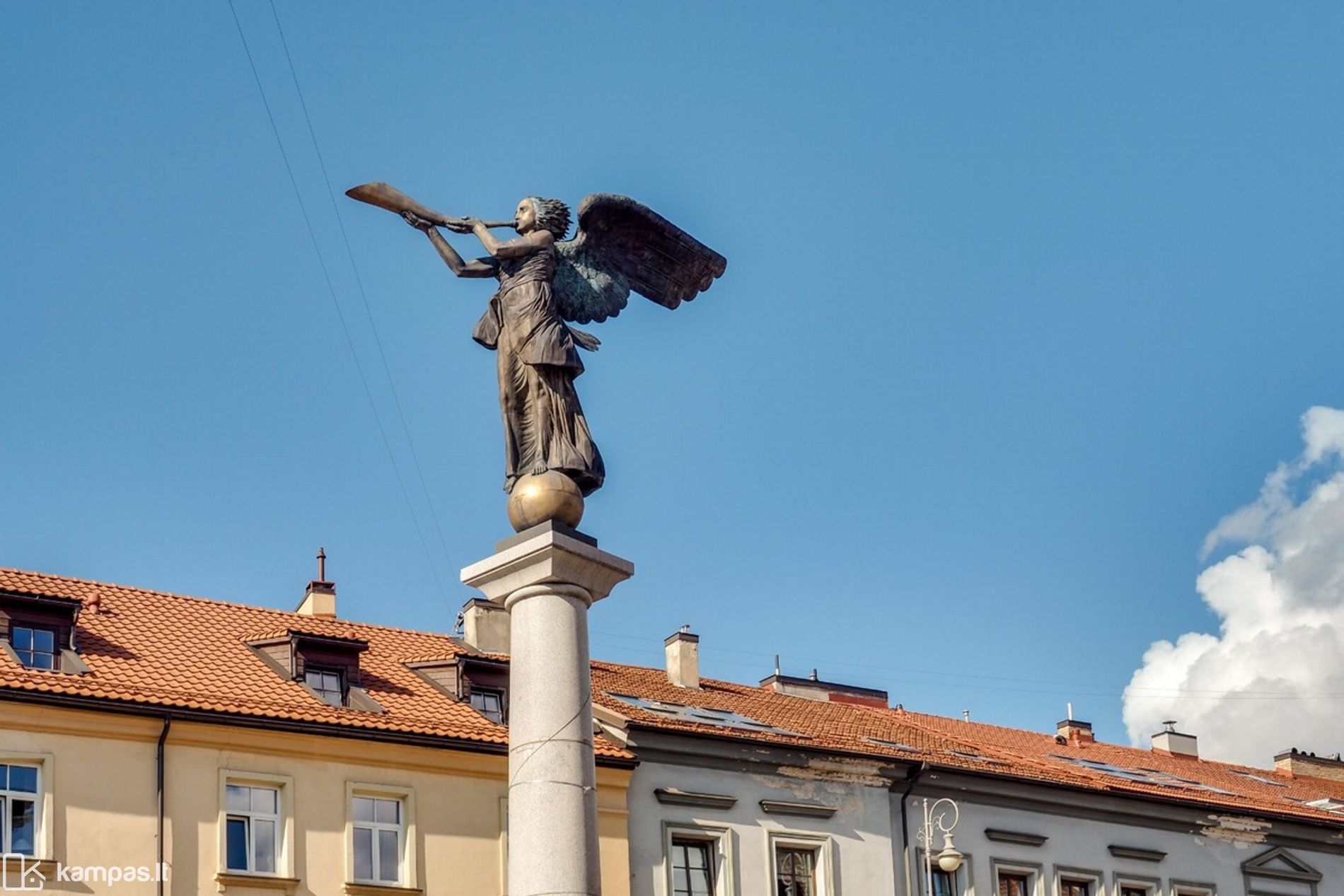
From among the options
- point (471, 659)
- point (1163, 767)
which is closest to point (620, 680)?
point (471, 659)

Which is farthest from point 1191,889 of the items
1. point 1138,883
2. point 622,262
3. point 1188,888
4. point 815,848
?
point 622,262

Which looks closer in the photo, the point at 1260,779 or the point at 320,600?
the point at 320,600

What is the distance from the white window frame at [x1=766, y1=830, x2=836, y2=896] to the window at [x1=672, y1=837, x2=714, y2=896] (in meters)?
1.11

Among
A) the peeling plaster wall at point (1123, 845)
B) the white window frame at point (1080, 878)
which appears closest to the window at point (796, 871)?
the peeling plaster wall at point (1123, 845)

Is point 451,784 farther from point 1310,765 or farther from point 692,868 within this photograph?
point 1310,765

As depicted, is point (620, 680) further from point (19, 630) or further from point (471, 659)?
point (19, 630)

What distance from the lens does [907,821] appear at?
118 feet

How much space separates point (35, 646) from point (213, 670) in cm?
272

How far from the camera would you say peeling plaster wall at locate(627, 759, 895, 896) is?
1272 inches

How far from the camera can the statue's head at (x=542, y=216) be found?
1677 cm

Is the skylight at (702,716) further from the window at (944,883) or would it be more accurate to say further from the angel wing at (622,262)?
the angel wing at (622,262)

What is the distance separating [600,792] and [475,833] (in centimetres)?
232

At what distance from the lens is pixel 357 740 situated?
1172 inches

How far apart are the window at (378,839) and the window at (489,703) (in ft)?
9.79
